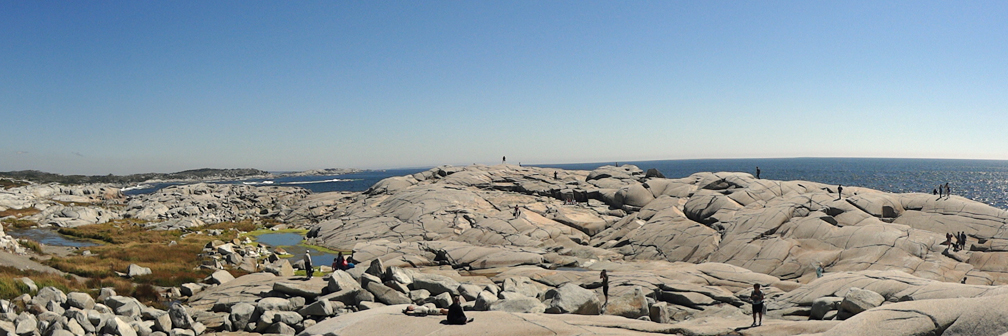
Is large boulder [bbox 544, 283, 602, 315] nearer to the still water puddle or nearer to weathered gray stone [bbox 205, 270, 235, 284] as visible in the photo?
weathered gray stone [bbox 205, 270, 235, 284]

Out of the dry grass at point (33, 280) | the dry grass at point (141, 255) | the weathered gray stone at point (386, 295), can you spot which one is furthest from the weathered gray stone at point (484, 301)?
the dry grass at point (141, 255)

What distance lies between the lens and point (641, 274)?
1180 inches

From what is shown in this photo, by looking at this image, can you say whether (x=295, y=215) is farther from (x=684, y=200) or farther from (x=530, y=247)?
(x=684, y=200)

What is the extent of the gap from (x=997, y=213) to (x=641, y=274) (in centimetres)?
2947

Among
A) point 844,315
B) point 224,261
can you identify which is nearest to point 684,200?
point 844,315

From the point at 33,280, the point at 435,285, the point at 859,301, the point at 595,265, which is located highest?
the point at 859,301

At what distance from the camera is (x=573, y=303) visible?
801 inches

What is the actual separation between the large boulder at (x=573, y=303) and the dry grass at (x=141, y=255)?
80.6 ft

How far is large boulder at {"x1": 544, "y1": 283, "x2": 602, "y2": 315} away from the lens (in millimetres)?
20000

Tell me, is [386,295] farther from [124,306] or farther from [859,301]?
[859,301]

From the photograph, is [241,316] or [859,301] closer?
[859,301]

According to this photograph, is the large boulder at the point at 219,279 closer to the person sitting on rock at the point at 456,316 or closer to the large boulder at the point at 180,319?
the large boulder at the point at 180,319

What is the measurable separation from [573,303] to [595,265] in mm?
17519

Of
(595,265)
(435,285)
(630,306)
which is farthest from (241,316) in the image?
(595,265)
